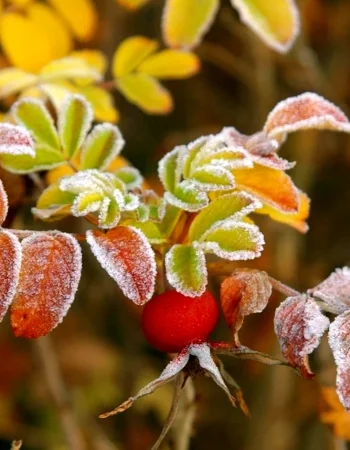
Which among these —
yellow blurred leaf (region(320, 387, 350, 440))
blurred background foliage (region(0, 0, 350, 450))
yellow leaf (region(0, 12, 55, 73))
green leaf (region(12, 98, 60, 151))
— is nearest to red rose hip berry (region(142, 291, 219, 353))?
green leaf (region(12, 98, 60, 151))

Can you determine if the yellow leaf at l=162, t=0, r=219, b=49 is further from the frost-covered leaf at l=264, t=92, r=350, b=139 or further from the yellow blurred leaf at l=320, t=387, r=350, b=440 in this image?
the yellow blurred leaf at l=320, t=387, r=350, b=440

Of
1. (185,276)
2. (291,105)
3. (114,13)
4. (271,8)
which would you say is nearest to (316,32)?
(114,13)

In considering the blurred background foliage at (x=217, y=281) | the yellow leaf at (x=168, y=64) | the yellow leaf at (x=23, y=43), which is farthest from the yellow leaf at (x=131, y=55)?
the blurred background foliage at (x=217, y=281)

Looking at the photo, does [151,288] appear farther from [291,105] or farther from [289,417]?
[289,417]

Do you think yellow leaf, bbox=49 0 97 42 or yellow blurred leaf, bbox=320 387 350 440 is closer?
yellow blurred leaf, bbox=320 387 350 440

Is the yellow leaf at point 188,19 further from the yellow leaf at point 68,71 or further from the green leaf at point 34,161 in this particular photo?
the green leaf at point 34,161

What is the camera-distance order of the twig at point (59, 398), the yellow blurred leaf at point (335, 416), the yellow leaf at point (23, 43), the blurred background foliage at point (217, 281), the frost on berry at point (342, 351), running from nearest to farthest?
1. the frost on berry at point (342, 351)
2. the yellow blurred leaf at point (335, 416)
3. the yellow leaf at point (23, 43)
4. the twig at point (59, 398)
5. the blurred background foliage at point (217, 281)

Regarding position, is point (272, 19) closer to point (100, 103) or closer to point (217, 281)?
point (100, 103)
